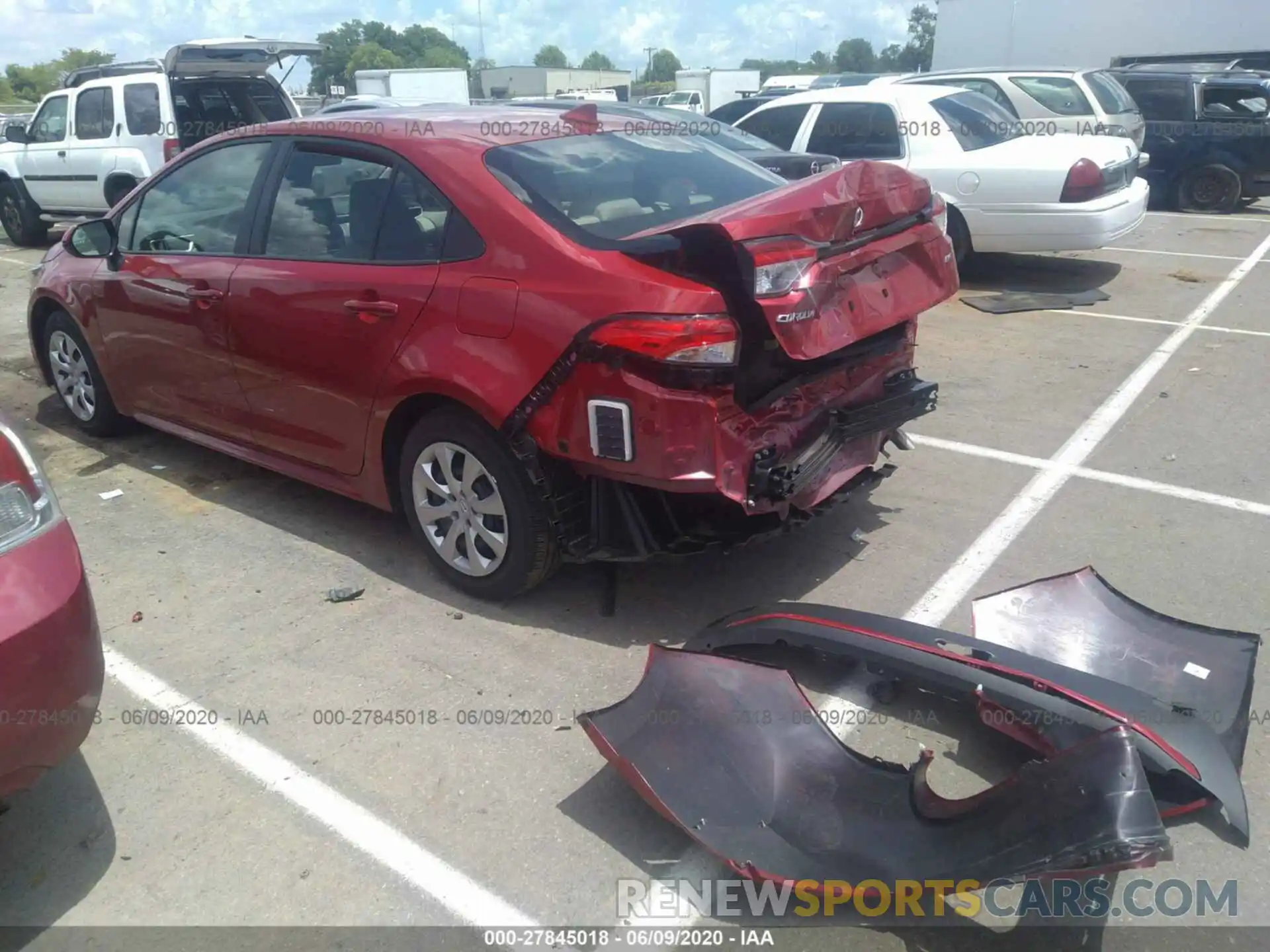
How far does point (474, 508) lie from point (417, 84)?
89.9 ft

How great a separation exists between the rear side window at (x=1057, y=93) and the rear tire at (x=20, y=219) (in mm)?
12454

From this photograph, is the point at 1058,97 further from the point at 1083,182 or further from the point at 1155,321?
the point at 1155,321

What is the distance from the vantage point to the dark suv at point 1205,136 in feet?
42.3

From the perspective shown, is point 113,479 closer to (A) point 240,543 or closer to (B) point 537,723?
(A) point 240,543

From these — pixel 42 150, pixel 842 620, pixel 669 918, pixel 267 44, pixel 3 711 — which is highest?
pixel 267 44

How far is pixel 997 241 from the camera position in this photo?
8.83m

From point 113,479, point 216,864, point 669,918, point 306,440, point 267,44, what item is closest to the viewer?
point 669,918

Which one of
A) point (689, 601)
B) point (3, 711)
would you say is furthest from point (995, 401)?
point (3, 711)

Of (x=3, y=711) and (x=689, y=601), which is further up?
(x=3, y=711)

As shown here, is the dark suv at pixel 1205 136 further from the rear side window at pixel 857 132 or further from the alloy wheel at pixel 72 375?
the alloy wheel at pixel 72 375

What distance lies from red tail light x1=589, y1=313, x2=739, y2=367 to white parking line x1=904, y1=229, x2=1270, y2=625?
4.28ft

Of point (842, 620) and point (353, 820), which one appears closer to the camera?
point (353, 820)

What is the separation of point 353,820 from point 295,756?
1.25 ft

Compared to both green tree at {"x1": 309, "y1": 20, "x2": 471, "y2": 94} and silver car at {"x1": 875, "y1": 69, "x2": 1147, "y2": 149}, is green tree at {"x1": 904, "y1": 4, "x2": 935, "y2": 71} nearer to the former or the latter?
green tree at {"x1": 309, "y1": 20, "x2": 471, "y2": 94}
